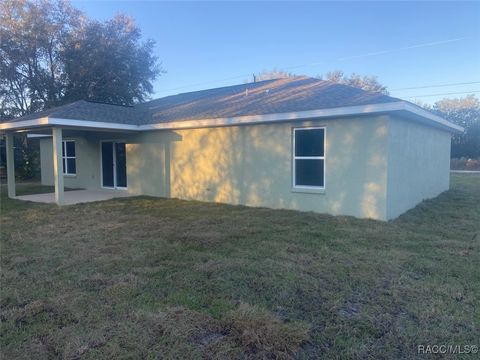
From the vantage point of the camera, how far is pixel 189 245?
5.70 m

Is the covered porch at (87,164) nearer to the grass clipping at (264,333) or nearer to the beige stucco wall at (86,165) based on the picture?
the beige stucco wall at (86,165)

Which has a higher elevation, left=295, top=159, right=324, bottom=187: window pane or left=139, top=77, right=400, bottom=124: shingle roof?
left=139, top=77, right=400, bottom=124: shingle roof

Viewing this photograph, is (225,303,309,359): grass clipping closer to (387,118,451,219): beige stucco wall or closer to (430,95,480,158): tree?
(387,118,451,219): beige stucco wall

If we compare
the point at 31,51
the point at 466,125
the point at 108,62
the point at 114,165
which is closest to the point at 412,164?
the point at 114,165

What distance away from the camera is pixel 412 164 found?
29.9 feet

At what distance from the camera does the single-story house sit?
7.78m

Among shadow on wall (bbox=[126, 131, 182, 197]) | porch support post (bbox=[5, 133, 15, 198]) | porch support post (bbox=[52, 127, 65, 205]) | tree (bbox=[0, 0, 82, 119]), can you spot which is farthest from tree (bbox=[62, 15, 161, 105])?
porch support post (bbox=[52, 127, 65, 205])

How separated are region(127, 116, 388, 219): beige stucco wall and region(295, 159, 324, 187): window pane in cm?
23

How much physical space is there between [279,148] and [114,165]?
7.59 meters

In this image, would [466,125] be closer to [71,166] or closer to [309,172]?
[309,172]

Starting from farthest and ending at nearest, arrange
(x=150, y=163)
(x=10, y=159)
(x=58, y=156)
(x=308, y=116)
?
(x=150, y=163), (x=10, y=159), (x=58, y=156), (x=308, y=116)

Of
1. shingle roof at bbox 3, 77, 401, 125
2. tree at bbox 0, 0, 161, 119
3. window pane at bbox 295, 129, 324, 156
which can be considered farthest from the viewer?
tree at bbox 0, 0, 161, 119

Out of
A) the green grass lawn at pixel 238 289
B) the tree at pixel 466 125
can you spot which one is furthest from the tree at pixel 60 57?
the tree at pixel 466 125

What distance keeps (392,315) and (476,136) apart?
1411 inches
